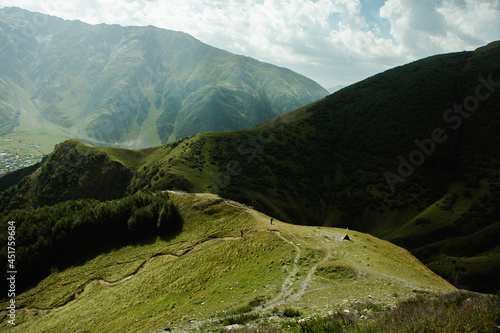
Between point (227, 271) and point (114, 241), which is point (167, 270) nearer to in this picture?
point (227, 271)

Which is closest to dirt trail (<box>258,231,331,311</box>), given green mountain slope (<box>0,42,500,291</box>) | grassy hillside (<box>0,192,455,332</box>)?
grassy hillside (<box>0,192,455,332</box>)

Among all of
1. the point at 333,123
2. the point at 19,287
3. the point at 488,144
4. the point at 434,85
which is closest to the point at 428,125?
the point at 488,144

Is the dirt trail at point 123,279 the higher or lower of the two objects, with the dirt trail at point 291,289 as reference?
lower

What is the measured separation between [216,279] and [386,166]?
132263 mm

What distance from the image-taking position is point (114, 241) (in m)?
44.9

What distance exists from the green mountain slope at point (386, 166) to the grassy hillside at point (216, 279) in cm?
5781

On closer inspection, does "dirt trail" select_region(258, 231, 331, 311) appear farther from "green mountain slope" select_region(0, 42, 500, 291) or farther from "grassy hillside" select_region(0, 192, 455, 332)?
"green mountain slope" select_region(0, 42, 500, 291)

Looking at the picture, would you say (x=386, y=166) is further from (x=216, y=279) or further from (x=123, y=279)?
(x=123, y=279)

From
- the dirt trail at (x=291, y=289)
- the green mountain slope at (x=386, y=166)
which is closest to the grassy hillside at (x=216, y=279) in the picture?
the dirt trail at (x=291, y=289)

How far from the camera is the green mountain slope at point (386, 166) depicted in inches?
3910

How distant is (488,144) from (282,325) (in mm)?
159948

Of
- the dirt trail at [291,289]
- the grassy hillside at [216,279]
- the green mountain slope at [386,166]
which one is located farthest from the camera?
the green mountain slope at [386,166]

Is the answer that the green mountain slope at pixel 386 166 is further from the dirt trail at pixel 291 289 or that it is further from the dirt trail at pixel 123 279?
the dirt trail at pixel 123 279

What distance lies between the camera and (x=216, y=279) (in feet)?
93.0
